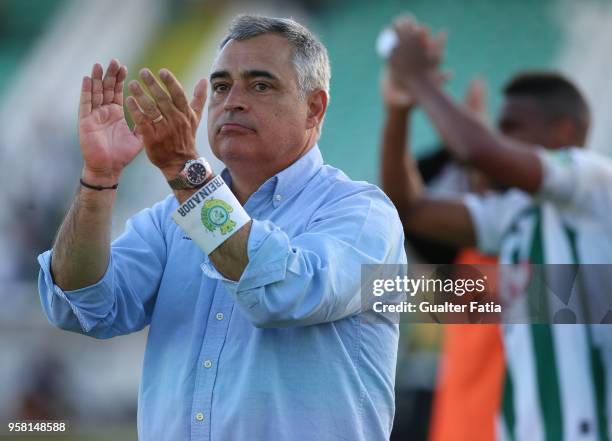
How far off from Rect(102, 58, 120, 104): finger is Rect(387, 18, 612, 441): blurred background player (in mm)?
1917

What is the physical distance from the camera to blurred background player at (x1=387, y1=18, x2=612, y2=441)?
3.98m

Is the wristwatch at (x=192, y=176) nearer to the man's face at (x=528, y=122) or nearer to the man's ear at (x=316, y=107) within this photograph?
the man's ear at (x=316, y=107)

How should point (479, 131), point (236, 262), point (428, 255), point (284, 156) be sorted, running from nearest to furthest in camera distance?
point (236, 262) < point (284, 156) < point (479, 131) < point (428, 255)

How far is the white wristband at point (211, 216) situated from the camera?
2322mm

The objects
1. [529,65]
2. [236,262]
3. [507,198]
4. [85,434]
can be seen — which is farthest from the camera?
[529,65]

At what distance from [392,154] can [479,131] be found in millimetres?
851

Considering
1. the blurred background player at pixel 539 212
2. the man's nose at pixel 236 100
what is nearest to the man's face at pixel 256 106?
the man's nose at pixel 236 100

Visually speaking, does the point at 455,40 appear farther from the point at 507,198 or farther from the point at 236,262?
the point at 236,262

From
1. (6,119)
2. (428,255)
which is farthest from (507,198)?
(6,119)

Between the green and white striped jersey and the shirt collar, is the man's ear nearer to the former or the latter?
the shirt collar

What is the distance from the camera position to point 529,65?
9344 mm

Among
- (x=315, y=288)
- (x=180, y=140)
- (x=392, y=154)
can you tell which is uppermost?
(x=392, y=154)

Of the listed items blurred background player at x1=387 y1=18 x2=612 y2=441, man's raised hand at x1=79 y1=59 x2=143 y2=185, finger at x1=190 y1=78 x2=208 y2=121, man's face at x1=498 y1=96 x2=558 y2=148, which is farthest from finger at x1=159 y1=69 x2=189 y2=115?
man's face at x1=498 y1=96 x2=558 y2=148

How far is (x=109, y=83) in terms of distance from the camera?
2.61m
